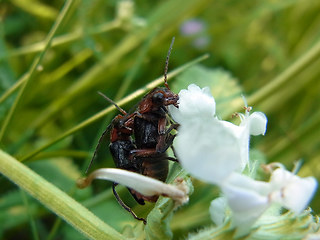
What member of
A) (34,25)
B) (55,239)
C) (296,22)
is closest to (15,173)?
(55,239)

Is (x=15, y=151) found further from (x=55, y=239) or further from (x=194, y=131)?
(x=194, y=131)

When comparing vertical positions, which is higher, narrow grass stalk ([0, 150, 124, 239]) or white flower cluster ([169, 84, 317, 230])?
narrow grass stalk ([0, 150, 124, 239])

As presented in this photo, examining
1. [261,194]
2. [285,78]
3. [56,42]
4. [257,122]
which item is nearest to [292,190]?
[261,194]

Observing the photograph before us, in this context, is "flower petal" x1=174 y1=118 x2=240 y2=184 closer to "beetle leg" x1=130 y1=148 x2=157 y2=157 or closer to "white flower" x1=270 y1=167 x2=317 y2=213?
"white flower" x1=270 y1=167 x2=317 y2=213

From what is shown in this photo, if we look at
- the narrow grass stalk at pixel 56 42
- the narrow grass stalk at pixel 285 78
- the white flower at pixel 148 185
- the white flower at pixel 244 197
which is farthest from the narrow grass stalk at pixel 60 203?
the narrow grass stalk at pixel 285 78

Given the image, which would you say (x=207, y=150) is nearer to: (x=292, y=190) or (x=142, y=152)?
(x=292, y=190)

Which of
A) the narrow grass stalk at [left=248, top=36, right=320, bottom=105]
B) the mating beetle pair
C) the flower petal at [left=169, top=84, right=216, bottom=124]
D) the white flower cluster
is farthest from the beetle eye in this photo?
the narrow grass stalk at [left=248, top=36, right=320, bottom=105]
